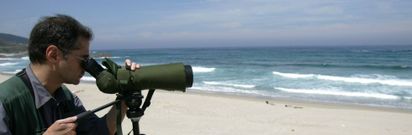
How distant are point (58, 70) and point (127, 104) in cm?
27

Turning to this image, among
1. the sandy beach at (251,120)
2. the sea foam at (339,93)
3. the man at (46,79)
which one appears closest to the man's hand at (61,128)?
the man at (46,79)

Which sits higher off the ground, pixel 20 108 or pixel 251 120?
pixel 20 108

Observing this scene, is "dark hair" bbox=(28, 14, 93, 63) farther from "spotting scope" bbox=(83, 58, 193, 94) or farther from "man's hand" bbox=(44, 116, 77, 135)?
"man's hand" bbox=(44, 116, 77, 135)

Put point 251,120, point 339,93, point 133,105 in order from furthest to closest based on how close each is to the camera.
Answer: point 339,93, point 251,120, point 133,105

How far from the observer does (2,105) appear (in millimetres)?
1493

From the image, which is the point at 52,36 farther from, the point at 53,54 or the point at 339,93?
the point at 339,93

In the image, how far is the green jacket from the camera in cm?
151

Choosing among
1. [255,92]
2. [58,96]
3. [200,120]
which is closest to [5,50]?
[255,92]

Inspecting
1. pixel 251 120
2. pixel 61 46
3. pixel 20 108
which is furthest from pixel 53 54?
pixel 251 120

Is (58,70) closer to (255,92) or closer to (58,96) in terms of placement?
(58,96)

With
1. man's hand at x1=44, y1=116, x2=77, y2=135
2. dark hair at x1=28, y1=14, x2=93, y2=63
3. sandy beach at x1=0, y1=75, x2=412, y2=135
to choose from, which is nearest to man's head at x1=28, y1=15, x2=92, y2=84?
dark hair at x1=28, y1=14, x2=93, y2=63

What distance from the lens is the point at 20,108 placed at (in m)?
1.54

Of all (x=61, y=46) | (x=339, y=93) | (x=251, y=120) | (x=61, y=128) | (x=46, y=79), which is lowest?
(x=339, y=93)

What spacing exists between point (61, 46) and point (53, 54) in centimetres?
4
